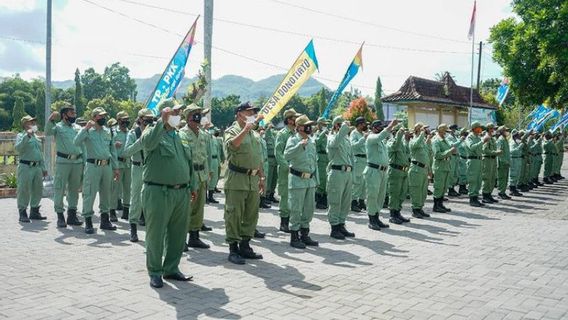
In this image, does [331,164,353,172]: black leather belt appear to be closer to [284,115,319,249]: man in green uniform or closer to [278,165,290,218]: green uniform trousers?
[284,115,319,249]: man in green uniform

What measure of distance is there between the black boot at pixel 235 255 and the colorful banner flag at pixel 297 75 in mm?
4693

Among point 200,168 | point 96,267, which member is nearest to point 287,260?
point 200,168

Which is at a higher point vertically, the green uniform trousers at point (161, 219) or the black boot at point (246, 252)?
the green uniform trousers at point (161, 219)

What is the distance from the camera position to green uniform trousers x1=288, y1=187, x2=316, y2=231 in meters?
7.54

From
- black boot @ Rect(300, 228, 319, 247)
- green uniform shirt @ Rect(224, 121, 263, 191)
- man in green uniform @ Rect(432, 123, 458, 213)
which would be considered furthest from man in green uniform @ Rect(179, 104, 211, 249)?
man in green uniform @ Rect(432, 123, 458, 213)

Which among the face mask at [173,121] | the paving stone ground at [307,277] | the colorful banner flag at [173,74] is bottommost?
the paving stone ground at [307,277]

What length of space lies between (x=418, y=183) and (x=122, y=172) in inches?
235

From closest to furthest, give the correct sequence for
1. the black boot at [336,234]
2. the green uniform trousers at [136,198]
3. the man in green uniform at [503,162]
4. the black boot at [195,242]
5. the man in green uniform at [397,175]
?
1. the black boot at [195,242]
2. the green uniform trousers at [136,198]
3. the black boot at [336,234]
4. the man in green uniform at [397,175]
5. the man in green uniform at [503,162]

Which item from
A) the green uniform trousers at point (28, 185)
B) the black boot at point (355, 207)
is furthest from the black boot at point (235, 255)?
the black boot at point (355, 207)

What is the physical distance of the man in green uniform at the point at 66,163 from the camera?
29.5ft

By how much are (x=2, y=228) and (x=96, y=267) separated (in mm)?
3548

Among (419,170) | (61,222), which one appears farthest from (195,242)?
(419,170)

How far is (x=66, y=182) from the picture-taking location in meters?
9.08

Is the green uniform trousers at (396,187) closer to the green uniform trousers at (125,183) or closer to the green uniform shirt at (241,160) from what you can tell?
the green uniform shirt at (241,160)
